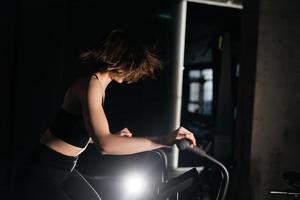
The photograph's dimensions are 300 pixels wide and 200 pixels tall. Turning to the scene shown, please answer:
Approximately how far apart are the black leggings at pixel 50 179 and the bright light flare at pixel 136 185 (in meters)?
0.66

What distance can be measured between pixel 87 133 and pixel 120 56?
0.45 metres

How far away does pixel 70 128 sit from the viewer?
2.03m

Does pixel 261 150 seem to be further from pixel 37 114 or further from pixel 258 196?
pixel 37 114

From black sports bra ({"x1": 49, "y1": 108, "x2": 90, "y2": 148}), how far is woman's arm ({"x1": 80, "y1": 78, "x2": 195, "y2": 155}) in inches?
4.1

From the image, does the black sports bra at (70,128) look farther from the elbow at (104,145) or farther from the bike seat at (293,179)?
the bike seat at (293,179)

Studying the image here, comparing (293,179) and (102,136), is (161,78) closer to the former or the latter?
(293,179)

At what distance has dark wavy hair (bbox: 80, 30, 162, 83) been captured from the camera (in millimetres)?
2102

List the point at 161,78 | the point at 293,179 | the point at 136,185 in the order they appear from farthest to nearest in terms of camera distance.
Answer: the point at 161,78 → the point at 293,179 → the point at 136,185

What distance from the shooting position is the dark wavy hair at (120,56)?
2.10 meters

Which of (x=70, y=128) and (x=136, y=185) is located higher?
(x=70, y=128)

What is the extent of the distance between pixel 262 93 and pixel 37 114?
268 centimetres

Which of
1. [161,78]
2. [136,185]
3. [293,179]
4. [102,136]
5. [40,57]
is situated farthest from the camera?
[161,78]

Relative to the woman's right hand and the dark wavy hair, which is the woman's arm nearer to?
the woman's right hand

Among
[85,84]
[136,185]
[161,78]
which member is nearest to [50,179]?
[85,84]
